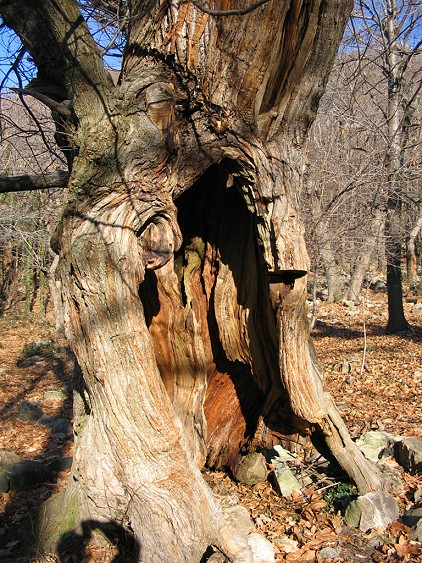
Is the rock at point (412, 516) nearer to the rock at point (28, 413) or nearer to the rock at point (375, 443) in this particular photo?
the rock at point (375, 443)

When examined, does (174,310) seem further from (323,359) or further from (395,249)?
(395,249)

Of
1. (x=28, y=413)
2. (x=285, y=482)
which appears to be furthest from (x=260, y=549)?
(x=28, y=413)

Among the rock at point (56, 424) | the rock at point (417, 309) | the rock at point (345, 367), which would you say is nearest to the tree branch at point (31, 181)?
the rock at point (56, 424)

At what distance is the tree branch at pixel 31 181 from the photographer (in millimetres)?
3949

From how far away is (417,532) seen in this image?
380 cm

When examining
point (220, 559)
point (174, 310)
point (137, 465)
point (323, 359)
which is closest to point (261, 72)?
point (174, 310)

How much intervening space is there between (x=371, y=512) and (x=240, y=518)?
1077 mm

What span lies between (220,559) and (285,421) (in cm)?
169

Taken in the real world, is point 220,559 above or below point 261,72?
below

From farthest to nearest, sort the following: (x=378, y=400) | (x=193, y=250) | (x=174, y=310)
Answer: (x=378, y=400), (x=193, y=250), (x=174, y=310)

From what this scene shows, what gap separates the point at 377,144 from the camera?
1102 centimetres

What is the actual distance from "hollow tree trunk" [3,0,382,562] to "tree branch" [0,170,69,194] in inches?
30.1

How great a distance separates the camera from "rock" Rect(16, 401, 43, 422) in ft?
25.2

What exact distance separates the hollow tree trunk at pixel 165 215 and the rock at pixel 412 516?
342mm
